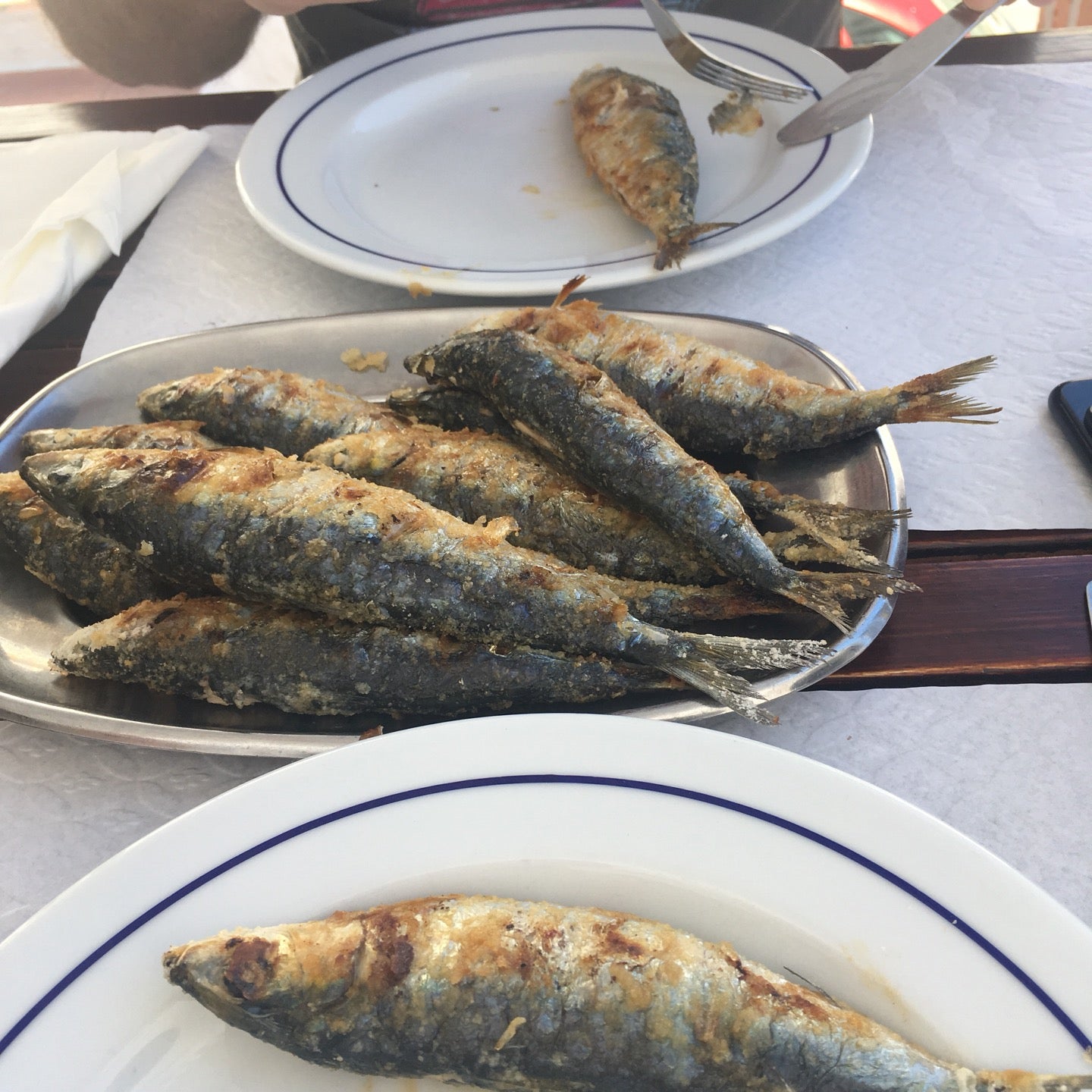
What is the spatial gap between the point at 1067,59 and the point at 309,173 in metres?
2.12

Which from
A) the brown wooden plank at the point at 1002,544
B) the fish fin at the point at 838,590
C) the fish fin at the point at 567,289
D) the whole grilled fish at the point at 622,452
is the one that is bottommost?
the brown wooden plank at the point at 1002,544

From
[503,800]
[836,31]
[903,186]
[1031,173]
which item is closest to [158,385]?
[503,800]

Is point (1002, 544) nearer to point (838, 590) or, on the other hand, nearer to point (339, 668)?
point (838, 590)

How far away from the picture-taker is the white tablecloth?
1.13 meters

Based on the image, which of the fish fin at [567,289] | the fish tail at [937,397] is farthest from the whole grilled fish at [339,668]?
the fish fin at [567,289]

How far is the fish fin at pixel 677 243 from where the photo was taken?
181cm

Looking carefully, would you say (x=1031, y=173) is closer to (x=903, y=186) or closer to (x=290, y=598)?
(x=903, y=186)

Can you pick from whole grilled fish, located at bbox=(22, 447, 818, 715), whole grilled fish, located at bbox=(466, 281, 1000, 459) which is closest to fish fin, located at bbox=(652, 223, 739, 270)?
whole grilled fish, located at bbox=(466, 281, 1000, 459)

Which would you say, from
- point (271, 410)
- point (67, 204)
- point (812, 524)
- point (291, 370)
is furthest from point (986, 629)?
point (67, 204)

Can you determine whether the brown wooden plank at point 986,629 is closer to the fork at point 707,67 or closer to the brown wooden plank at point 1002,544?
the brown wooden plank at point 1002,544

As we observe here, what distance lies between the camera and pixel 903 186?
2176 mm

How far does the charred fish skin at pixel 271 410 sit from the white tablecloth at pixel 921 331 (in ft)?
Result: 1.76

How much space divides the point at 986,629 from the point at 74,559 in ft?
4.55

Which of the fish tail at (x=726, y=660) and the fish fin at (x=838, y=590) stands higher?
the fish fin at (x=838, y=590)
